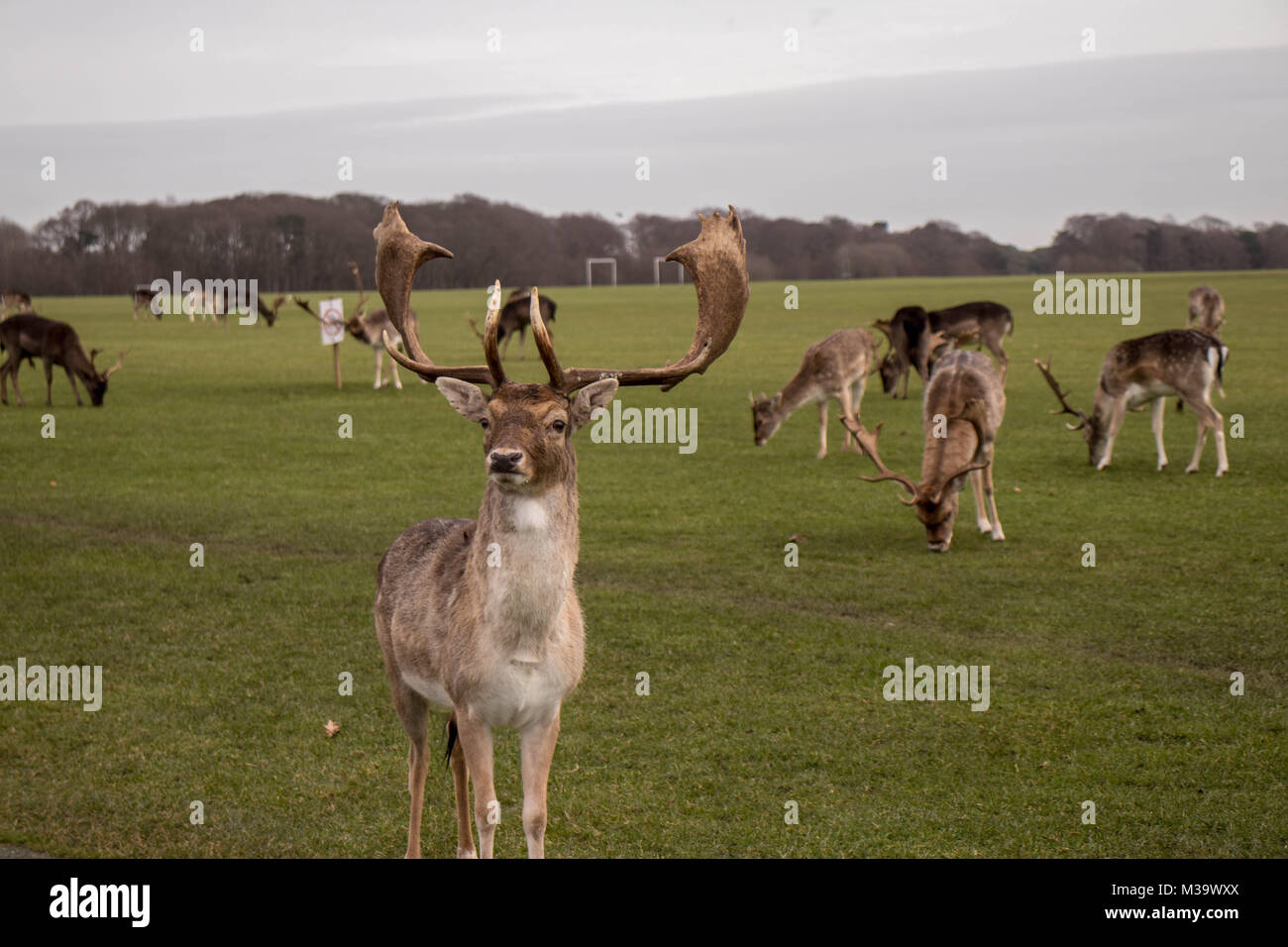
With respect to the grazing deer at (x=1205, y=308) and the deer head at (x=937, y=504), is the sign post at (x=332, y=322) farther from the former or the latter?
the grazing deer at (x=1205, y=308)

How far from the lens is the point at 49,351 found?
2673 cm

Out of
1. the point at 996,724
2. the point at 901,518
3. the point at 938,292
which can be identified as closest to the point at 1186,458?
the point at 901,518

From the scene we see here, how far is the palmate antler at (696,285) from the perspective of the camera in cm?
605

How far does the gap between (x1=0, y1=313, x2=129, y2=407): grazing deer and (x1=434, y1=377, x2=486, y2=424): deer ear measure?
899 inches

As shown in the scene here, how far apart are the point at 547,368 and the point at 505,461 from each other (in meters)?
1.02

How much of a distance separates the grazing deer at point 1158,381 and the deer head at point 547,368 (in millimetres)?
10660

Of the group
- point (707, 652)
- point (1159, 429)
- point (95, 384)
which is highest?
point (95, 384)

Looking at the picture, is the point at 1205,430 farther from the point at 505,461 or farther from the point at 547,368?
the point at 505,461

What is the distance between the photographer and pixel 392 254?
6.91 metres

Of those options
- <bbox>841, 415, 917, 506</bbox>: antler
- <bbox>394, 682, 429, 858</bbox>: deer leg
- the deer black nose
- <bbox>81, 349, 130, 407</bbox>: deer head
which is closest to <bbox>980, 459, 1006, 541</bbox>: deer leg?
<bbox>841, 415, 917, 506</bbox>: antler

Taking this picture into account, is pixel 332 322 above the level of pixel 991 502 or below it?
above

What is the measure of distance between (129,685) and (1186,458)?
47.4ft

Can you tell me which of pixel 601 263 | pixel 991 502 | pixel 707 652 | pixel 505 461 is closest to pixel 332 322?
pixel 991 502
